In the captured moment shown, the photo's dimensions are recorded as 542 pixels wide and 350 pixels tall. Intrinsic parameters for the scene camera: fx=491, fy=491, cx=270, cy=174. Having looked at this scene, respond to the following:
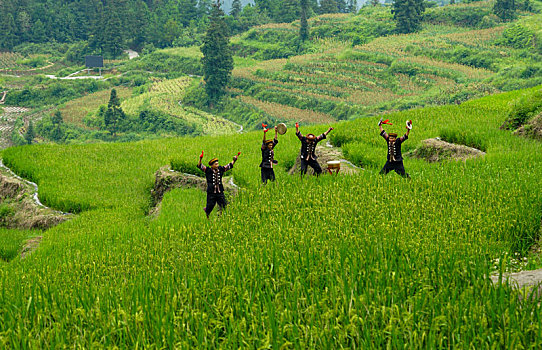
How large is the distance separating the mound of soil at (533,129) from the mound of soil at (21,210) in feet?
44.1

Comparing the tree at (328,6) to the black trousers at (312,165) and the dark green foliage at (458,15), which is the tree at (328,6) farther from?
the black trousers at (312,165)

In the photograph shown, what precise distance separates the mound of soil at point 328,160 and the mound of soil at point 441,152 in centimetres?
216

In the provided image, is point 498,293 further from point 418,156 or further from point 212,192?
point 418,156

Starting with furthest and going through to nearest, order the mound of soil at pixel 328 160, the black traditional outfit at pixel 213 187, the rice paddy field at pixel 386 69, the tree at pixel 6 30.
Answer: the tree at pixel 6 30
the rice paddy field at pixel 386 69
the mound of soil at pixel 328 160
the black traditional outfit at pixel 213 187

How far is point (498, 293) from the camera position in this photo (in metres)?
4.52

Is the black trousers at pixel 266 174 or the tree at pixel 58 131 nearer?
the black trousers at pixel 266 174

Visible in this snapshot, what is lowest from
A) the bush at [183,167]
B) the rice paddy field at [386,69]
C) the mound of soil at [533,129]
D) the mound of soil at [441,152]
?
the bush at [183,167]

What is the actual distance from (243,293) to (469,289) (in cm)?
222

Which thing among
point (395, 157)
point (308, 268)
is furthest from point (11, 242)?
point (308, 268)

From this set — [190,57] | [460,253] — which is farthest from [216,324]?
[190,57]

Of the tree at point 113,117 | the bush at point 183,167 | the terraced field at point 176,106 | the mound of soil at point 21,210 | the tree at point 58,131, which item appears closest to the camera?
the mound of soil at point 21,210

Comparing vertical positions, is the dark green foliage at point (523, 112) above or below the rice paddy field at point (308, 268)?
above

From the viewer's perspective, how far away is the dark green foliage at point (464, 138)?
14.3m

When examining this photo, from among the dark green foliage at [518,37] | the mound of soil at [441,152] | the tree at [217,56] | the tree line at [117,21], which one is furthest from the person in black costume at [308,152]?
the tree line at [117,21]
